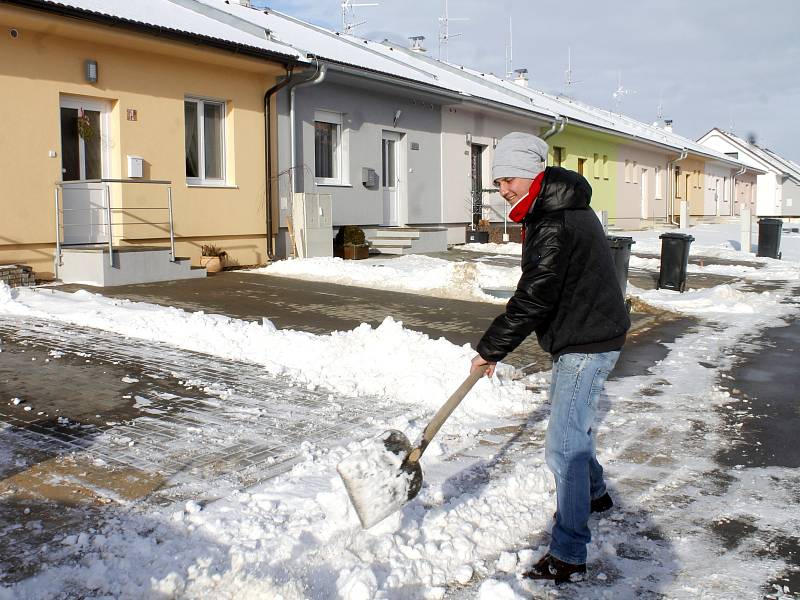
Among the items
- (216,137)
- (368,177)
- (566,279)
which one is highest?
(216,137)

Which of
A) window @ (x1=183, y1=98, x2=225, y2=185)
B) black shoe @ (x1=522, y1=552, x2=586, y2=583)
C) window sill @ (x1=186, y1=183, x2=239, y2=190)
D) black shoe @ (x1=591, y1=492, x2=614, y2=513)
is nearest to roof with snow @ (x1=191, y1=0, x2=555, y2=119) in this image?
window @ (x1=183, y1=98, x2=225, y2=185)

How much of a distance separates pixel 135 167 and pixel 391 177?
791 centimetres

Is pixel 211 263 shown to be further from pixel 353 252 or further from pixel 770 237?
pixel 770 237

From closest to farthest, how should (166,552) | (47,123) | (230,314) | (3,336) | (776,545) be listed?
(166,552)
(776,545)
(3,336)
(230,314)
(47,123)

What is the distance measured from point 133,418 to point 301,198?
399 inches

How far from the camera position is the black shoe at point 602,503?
4.02 m

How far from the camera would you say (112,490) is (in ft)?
13.3

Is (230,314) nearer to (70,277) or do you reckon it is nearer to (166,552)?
(70,277)

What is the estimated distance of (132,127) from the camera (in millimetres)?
12633

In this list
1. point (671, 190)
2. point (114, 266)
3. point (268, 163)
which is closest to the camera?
point (114, 266)

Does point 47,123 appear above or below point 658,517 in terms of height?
above

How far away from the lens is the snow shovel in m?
3.42

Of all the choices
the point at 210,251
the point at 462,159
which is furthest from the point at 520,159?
the point at 462,159

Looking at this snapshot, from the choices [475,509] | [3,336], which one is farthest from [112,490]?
[3,336]
